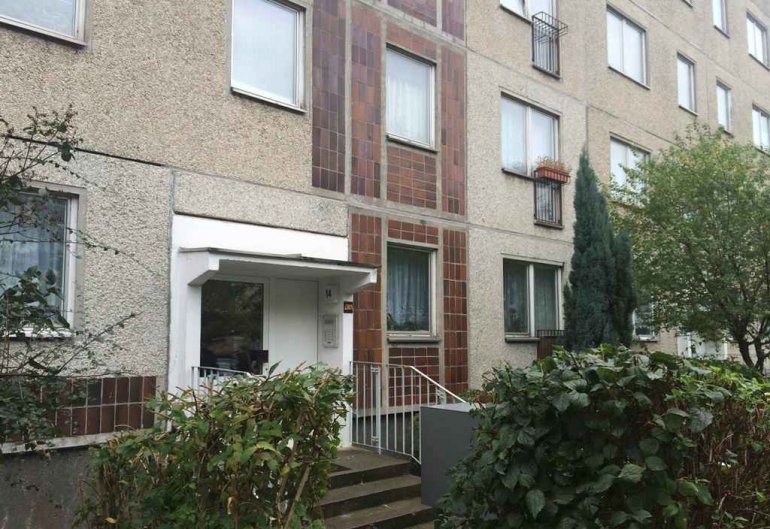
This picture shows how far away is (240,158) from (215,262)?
1.44 meters

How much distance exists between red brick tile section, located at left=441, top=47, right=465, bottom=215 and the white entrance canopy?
7.79ft

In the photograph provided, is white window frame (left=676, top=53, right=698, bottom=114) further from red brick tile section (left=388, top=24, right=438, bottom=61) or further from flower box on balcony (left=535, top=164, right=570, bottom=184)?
red brick tile section (left=388, top=24, right=438, bottom=61)

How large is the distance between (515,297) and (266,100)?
5.29 m

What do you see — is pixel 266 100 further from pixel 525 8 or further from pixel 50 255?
pixel 525 8

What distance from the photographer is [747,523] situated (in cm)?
369

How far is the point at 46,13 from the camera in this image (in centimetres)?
661

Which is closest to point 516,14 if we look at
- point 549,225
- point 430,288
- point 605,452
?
point 549,225

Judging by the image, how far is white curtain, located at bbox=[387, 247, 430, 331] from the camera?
31.9 ft

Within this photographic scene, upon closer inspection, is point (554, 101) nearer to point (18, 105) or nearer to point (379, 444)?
point (379, 444)

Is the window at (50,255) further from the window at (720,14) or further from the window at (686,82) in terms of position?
the window at (720,14)

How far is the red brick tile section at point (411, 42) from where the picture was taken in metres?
9.97

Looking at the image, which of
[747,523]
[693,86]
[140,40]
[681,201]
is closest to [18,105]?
[140,40]

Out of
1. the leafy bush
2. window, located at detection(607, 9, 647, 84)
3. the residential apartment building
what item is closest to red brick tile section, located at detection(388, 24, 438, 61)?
the residential apartment building

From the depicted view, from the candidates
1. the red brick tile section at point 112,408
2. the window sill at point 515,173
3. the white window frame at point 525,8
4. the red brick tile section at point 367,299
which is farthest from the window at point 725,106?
the red brick tile section at point 112,408
